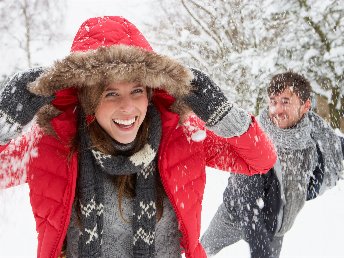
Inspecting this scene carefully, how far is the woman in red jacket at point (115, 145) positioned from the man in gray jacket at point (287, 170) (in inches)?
51.8

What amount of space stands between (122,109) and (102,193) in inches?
15.6

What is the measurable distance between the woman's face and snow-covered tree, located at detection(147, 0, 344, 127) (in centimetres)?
925

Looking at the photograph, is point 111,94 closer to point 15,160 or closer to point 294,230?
point 15,160

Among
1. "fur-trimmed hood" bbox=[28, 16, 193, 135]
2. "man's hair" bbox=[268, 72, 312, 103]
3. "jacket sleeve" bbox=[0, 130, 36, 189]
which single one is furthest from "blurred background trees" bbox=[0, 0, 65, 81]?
"fur-trimmed hood" bbox=[28, 16, 193, 135]

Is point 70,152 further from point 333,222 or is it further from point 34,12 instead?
point 34,12

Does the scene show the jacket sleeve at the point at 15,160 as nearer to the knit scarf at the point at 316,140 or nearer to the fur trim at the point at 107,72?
the fur trim at the point at 107,72

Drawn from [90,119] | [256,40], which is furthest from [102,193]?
[256,40]

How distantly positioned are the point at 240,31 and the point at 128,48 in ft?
41.0

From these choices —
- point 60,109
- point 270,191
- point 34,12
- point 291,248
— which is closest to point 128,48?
point 60,109

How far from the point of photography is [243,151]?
85.7 inches

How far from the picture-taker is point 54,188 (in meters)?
1.96

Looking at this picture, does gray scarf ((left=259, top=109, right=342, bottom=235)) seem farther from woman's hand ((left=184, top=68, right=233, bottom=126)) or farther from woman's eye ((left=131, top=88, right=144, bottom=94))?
woman's eye ((left=131, top=88, right=144, bottom=94))

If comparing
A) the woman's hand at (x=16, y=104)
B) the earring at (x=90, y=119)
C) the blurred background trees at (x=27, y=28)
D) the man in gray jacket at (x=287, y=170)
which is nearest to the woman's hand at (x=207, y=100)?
the earring at (x=90, y=119)

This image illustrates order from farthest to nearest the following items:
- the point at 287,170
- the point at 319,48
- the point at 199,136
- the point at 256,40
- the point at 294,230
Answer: the point at 256,40, the point at 319,48, the point at 294,230, the point at 287,170, the point at 199,136
